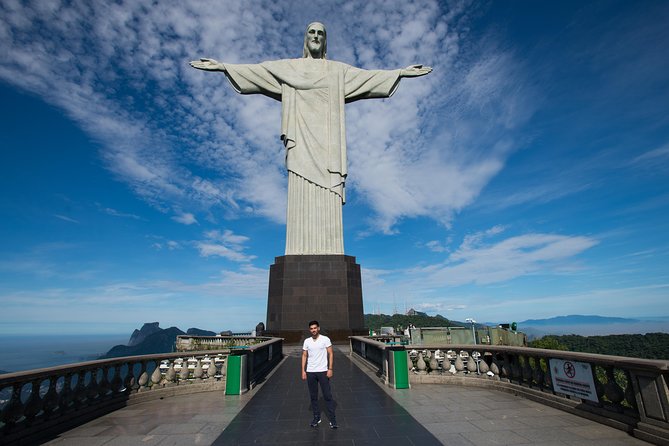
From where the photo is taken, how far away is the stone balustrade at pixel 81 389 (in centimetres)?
568

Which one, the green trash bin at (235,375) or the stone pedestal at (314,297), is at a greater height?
the stone pedestal at (314,297)

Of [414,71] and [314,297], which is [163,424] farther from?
[414,71]

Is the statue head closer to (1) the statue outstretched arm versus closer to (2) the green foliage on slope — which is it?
(1) the statue outstretched arm

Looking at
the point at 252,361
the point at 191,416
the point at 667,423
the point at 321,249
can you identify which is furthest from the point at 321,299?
the point at 667,423

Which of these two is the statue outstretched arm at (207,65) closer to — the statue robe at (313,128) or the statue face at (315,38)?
the statue robe at (313,128)

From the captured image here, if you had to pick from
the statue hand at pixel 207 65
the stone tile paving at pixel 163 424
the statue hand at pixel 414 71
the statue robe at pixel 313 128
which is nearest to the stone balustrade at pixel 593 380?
the stone tile paving at pixel 163 424

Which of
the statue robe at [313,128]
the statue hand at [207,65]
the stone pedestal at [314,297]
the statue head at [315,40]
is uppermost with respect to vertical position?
the statue head at [315,40]

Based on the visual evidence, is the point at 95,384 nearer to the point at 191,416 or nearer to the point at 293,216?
the point at 191,416

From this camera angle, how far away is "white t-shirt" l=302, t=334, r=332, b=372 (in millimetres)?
6621

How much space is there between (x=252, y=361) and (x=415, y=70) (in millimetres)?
20782

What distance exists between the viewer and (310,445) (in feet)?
18.2

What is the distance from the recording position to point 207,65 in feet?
70.7

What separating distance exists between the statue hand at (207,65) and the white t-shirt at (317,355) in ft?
67.1

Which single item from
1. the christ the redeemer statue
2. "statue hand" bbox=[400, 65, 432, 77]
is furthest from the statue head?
"statue hand" bbox=[400, 65, 432, 77]
